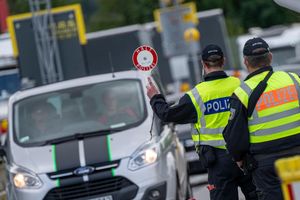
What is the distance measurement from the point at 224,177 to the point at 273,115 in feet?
3.22

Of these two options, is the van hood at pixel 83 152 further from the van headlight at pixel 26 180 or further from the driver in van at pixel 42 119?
the driver in van at pixel 42 119

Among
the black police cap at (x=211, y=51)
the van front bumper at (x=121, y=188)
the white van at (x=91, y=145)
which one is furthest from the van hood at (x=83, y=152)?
the black police cap at (x=211, y=51)

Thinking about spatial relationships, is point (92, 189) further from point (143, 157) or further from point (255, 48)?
point (255, 48)

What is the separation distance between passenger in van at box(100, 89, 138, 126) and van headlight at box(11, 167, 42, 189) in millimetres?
1112

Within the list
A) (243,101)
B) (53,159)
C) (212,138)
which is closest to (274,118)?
(243,101)

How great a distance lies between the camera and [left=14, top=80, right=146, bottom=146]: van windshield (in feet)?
31.9

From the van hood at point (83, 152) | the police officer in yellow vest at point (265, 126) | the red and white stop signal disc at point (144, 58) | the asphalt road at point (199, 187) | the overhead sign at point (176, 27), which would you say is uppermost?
the red and white stop signal disc at point (144, 58)

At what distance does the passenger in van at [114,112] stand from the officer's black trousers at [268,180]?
3.72 m

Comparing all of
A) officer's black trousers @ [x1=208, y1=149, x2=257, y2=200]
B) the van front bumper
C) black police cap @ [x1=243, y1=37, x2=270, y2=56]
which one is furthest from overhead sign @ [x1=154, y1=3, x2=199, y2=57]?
black police cap @ [x1=243, y1=37, x2=270, y2=56]

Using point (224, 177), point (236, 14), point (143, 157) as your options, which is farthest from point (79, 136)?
point (236, 14)

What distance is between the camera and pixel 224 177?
6.86 m

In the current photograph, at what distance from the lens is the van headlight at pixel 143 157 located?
9023 mm

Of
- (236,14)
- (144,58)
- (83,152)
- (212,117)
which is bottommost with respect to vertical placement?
(236,14)

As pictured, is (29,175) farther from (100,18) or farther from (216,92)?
(100,18)
